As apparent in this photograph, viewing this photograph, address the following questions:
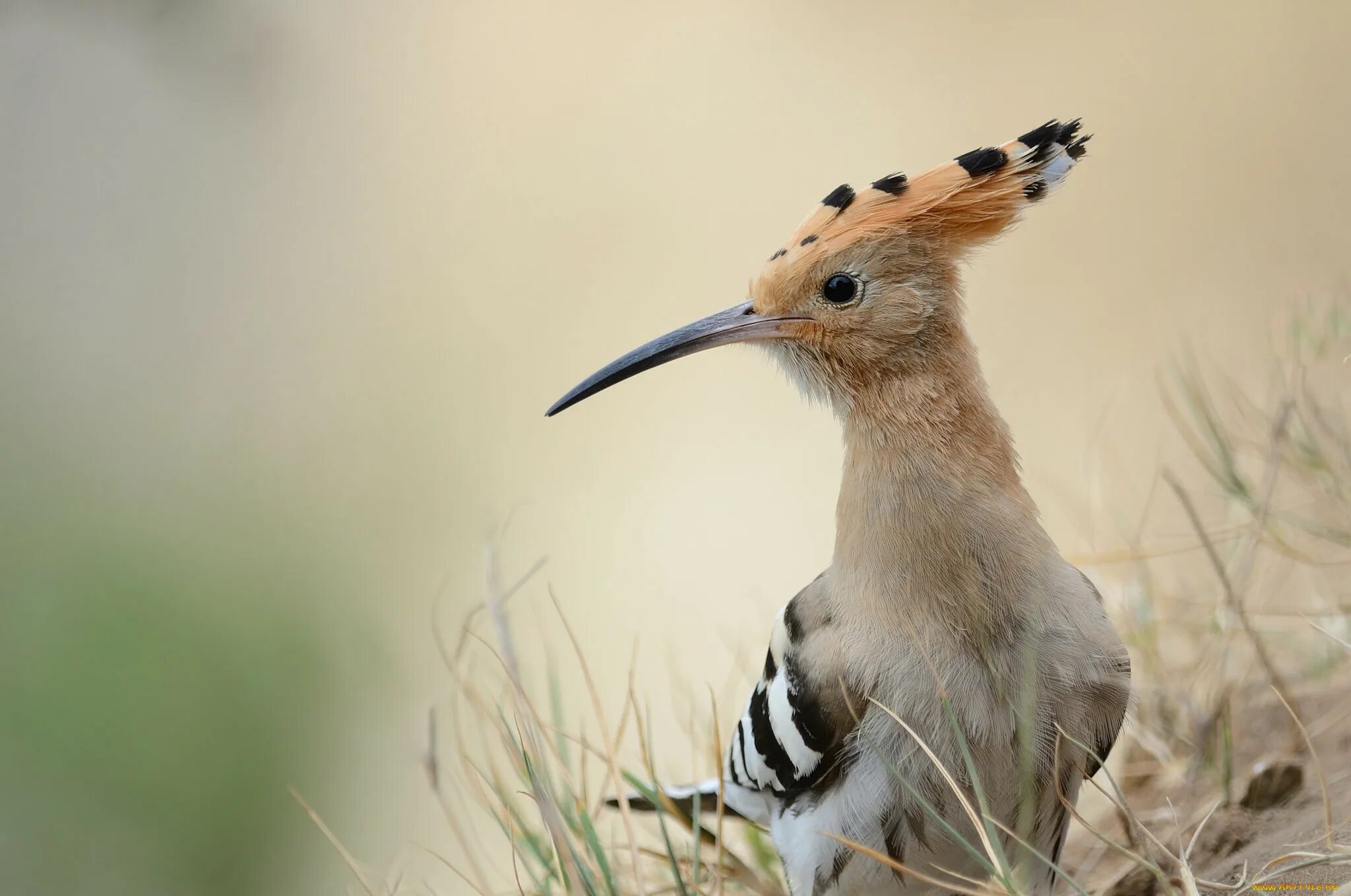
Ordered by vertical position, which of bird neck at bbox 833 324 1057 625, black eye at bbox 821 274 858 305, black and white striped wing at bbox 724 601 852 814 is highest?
black eye at bbox 821 274 858 305

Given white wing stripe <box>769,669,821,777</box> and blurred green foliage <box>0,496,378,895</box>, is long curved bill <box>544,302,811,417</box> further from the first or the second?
blurred green foliage <box>0,496,378,895</box>

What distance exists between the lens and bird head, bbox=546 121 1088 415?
1183 millimetres

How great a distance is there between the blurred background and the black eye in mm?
991

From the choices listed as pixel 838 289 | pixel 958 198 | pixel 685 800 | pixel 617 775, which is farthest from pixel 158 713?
pixel 958 198

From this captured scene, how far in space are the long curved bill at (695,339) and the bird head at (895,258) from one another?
0.01 meters

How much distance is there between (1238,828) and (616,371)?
823 millimetres

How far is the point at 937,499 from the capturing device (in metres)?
1.13

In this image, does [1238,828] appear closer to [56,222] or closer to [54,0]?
[56,222]

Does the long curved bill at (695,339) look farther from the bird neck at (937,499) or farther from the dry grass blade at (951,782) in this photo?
the dry grass blade at (951,782)

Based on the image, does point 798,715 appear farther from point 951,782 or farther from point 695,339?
point 695,339

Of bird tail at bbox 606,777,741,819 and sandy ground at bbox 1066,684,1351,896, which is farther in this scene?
bird tail at bbox 606,777,741,819

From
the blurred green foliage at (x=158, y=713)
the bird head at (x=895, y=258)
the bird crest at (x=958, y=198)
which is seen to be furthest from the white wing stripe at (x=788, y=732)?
the blurred green foliage at (x=158, y=713)

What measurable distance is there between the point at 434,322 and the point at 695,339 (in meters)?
3.06

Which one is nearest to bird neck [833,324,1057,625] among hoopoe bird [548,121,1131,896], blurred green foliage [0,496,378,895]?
hoopoe bird [548,121,1131,896]
